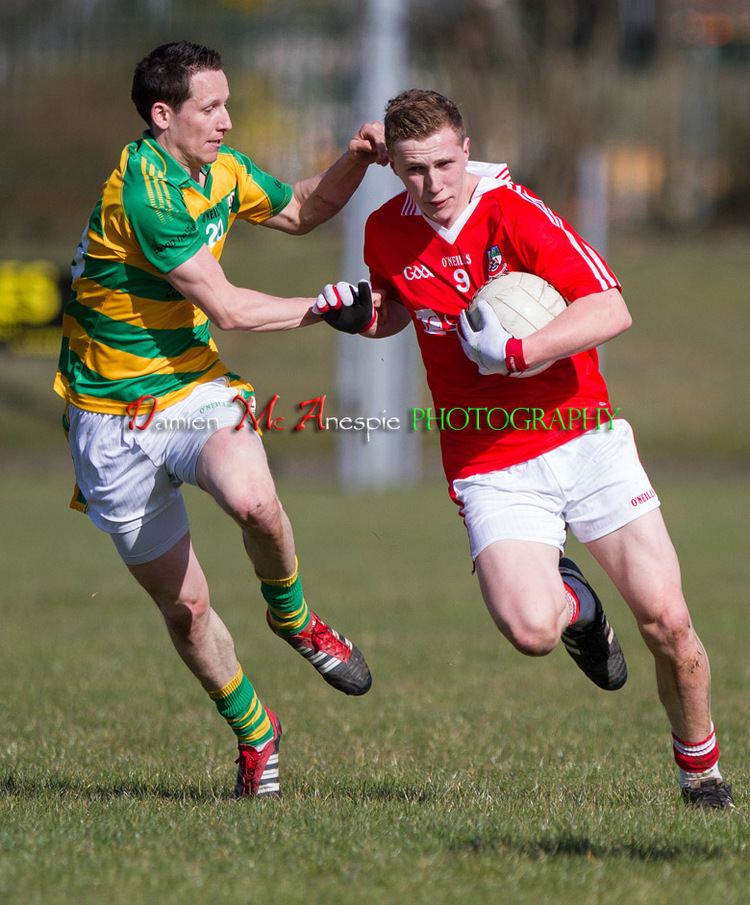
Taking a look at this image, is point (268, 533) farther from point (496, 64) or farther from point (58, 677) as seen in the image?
point (496, 64)

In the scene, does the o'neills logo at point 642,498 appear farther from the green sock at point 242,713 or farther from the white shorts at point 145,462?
the green sock at point 242,713

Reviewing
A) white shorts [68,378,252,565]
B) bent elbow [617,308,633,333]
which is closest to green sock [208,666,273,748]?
white shorts [68,378,252,565]

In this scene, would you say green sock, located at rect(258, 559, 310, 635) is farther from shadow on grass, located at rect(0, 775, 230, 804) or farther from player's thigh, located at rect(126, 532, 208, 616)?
shadow on grass, located at rect(0, 775, 230, 804)

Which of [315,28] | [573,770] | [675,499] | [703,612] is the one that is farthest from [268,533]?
[315,28]

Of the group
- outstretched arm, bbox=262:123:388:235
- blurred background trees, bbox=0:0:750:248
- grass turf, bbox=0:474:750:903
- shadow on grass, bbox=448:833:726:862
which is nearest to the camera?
grass turf, bbox=0:474:750:903

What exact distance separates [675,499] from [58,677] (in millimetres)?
13026

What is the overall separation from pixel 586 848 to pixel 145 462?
2.21 m

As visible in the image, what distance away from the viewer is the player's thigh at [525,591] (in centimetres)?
503

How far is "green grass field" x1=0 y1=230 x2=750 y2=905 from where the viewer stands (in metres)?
4.10

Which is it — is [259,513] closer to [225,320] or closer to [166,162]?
[225,320]

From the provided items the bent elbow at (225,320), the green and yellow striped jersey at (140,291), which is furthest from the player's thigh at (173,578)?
the bent elbow at (225,320)

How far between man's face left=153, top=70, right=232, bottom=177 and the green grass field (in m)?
2.46

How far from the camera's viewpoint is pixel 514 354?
5016mm

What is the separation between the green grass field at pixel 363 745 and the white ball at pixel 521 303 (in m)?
1.71
